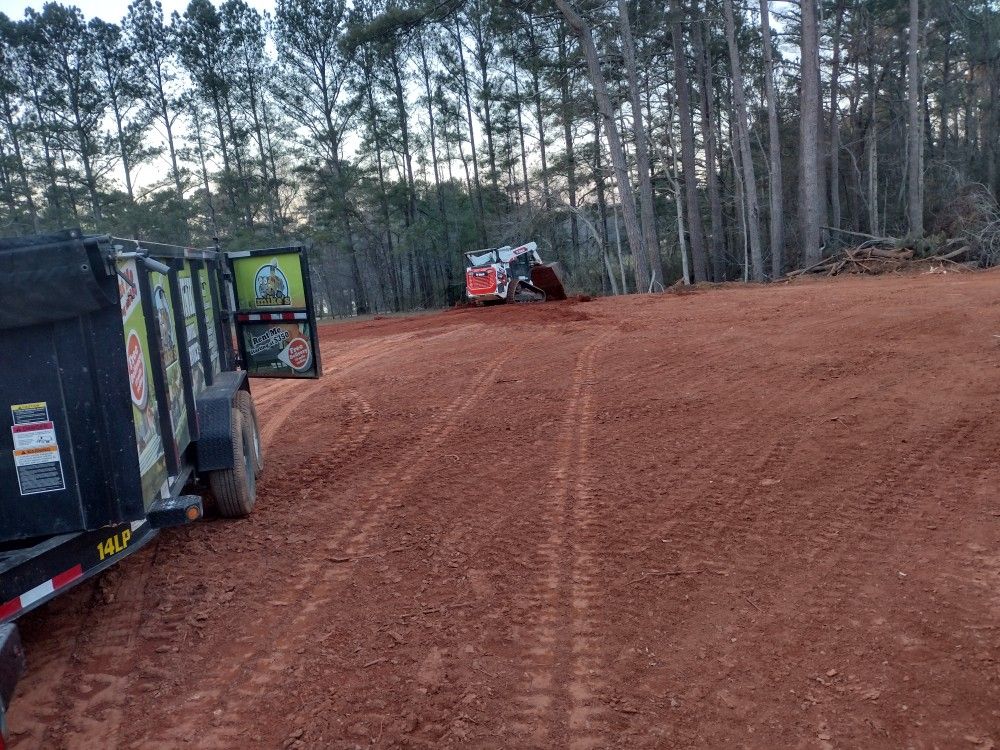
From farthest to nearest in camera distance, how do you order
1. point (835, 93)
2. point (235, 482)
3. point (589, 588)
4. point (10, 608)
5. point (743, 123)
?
point (835, 93), point (743, 123), point (235, 482), point (589, 588), point (10, 608)

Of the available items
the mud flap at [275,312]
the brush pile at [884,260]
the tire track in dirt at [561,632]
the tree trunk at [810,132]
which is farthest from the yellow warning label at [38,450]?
the tree trunk at [810,132]

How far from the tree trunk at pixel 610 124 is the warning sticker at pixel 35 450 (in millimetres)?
23049

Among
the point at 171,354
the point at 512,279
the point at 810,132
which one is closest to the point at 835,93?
the point at 810,132

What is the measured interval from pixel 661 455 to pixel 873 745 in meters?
3.66

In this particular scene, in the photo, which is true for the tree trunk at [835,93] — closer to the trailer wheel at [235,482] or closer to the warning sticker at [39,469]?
the trailer wheel at [235,482]

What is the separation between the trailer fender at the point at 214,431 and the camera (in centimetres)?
542

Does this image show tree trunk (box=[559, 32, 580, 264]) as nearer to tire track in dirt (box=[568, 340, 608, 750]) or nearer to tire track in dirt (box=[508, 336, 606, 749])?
tire track in dirt (box=[568, 340, 608, 750])

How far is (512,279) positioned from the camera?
24078mm

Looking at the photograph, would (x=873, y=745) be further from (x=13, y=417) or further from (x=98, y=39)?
(x=98, y=39)

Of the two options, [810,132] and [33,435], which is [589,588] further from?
[810,132]

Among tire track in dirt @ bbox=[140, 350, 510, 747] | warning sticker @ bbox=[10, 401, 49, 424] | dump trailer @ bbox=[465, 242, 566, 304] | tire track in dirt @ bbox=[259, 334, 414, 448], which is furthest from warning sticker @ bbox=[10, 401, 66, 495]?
dump trailer @ bbox=[465, 242, 566, 304]

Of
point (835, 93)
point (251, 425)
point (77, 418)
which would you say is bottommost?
point (251, 425)

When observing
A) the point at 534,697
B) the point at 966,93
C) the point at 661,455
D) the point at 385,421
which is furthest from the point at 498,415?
the point at 966,93

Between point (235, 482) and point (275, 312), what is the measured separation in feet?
7.47
